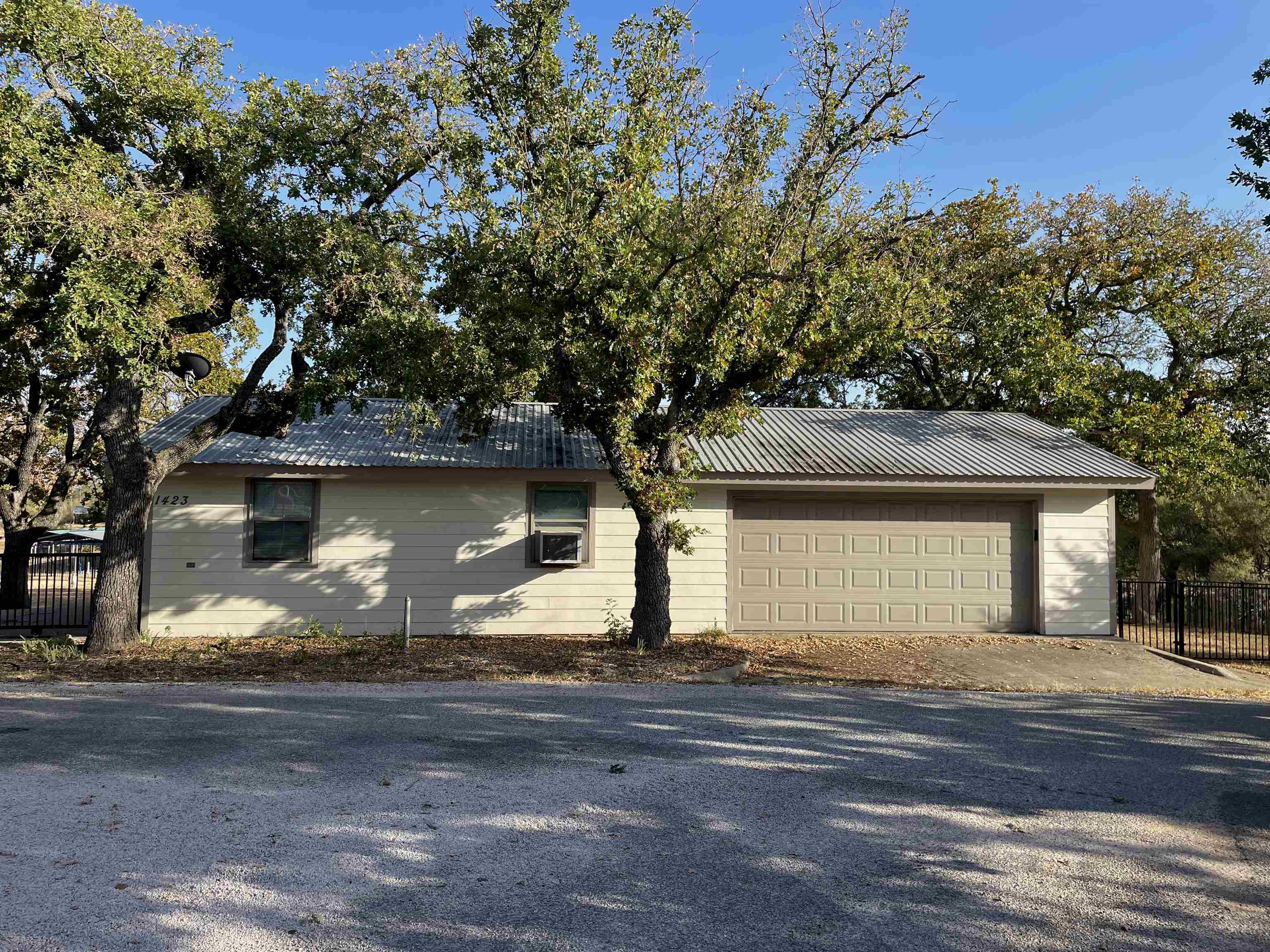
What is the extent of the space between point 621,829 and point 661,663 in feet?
19.8

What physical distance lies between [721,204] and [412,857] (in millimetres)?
8595

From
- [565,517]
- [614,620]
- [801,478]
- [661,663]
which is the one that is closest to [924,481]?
[801,478]

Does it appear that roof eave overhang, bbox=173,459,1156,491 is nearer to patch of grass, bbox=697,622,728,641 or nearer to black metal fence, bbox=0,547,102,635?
patch of grass, bbox=697,622,728,641

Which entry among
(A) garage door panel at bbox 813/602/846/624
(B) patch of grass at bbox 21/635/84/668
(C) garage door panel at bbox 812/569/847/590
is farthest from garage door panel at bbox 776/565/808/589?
(B) patch of grass at bbox 21/635/84/668

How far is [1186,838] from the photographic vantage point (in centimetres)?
495

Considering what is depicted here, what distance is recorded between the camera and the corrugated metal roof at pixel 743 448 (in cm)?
1352

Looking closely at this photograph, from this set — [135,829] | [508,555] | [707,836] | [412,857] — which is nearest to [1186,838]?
[707,836]

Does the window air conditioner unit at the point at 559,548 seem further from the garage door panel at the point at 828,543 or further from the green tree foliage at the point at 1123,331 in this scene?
the green tree foliage at the point at 1123,331

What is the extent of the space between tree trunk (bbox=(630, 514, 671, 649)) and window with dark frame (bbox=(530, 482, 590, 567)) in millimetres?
2099

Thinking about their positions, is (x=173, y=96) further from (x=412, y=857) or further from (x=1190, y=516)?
(x=1190, y=516)

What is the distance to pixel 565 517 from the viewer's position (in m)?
13.9

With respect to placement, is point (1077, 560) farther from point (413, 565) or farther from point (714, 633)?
point (413, 565)

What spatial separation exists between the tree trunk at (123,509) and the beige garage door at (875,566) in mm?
8621

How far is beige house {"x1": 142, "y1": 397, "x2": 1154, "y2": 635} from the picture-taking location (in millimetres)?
13281
